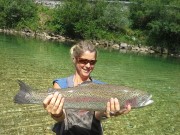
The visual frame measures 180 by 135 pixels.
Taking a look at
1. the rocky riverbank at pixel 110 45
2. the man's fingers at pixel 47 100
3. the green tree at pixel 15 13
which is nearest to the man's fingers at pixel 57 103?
the man's fingers at pixel 47 100

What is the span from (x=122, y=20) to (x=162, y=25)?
25.3 feet

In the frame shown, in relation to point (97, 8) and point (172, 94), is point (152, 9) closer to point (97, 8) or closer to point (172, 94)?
point (97, 8)

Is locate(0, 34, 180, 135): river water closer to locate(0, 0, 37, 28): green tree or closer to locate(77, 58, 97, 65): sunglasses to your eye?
locate(77, 58, 97, 65): sunglasses

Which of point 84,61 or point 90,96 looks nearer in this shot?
point 90,96

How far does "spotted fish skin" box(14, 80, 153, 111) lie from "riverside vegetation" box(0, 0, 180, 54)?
64.4m

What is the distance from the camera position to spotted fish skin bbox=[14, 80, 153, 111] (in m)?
5.75

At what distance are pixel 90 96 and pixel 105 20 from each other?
232ft

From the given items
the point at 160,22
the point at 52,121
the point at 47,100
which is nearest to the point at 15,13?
the point at 160,22

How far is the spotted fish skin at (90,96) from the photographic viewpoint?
575 cm

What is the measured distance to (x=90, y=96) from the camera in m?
5.87

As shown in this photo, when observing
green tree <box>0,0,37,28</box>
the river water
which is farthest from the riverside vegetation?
the river water

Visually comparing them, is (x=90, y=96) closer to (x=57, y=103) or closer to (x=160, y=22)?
(x=57, y=103)

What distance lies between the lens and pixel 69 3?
79.8 metres

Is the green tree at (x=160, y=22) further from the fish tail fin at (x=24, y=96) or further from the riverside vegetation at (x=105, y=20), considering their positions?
the fish tail fin at (x=24, y=96)
